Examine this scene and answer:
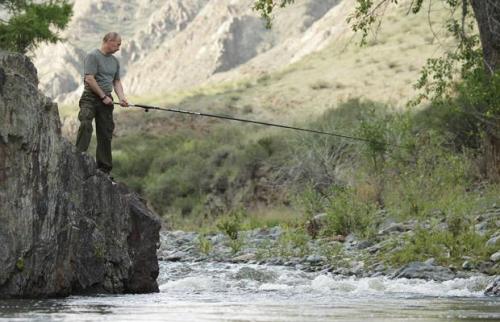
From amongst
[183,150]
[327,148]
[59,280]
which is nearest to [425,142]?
[327,148]

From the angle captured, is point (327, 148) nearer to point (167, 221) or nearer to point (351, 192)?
point (167, 221)

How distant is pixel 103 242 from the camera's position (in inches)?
398

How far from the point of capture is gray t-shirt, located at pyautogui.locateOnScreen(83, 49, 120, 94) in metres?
11.0

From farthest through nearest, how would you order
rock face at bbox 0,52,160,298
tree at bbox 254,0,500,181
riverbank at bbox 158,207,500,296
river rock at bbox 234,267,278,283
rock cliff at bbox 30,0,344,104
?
rock cliff at bbox 30,0,344,104, tree at bbox 254,0,500,181, river rock at bbox 234,267,278,283, riverbank at bbox 158,207,500,296, rock face at bbox 0,52,160,298

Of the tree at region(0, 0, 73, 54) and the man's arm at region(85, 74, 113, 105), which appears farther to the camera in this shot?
the tree at region(0, 0, 73, 54)

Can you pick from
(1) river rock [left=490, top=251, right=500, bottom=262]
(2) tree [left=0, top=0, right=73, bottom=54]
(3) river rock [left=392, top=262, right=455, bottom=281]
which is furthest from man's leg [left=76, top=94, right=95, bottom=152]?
(2) tree [left=0, top=0, right=73, bottom=54]

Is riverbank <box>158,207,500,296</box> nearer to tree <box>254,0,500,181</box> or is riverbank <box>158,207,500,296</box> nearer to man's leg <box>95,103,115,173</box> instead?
tree <box>254,0,500,181</box>

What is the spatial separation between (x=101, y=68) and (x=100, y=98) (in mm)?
333

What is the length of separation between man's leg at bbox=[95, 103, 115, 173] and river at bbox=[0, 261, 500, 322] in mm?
1556

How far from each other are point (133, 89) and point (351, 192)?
279 feet

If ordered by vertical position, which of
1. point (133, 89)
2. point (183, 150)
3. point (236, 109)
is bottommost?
point (183, 150)

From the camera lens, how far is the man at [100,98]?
1095 cm

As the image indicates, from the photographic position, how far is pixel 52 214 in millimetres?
9203

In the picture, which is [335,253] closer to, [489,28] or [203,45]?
[489,28]
